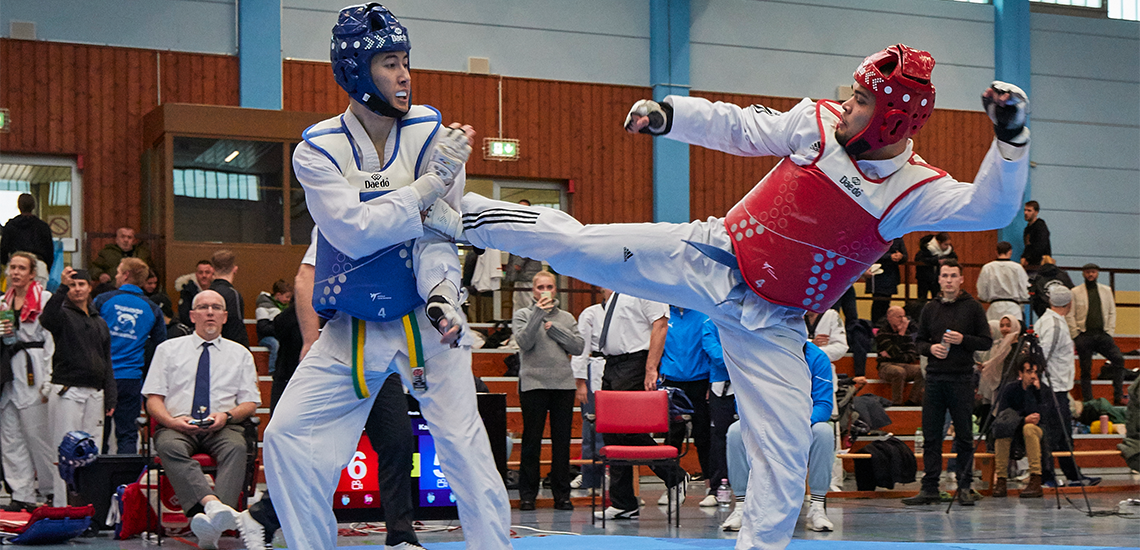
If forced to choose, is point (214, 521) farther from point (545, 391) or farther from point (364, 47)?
point (364, 47)

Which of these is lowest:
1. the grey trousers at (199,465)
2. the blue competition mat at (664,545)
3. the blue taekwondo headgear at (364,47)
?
the blue competition mat at (664,545)

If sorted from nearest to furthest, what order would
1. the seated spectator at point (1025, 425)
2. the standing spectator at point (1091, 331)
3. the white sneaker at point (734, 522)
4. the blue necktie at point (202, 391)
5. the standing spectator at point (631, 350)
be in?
the blue necktie at point (202, 391) < the white sneaker at point (734, 522) < the standing spectator at point (631, 350) < the seated spectator at point (1025, 425) < the standing spectator at point (1091, 331)

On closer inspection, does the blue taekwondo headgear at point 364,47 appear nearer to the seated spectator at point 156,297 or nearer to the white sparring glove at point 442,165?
the white sparring glove at point 442,165

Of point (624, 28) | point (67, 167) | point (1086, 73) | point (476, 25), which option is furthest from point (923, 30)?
point (67, 167)

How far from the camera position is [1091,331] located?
43.1 ft

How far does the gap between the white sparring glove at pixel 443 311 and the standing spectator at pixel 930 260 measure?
475 inches

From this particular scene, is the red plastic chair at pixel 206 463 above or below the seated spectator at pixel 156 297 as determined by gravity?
below

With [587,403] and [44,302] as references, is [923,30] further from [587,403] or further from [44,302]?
[44,302]

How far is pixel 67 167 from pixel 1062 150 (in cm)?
1582

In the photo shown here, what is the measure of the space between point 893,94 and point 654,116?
2.67 ft

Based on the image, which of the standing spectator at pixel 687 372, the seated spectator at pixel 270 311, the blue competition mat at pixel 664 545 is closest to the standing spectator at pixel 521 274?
the seated spectator at pixel 270 311

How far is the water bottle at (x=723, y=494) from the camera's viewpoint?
8.14m

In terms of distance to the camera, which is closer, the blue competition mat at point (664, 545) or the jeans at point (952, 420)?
the blue competition mat at point (664, 545)

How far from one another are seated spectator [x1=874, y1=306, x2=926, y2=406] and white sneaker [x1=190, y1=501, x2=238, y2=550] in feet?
26.7
